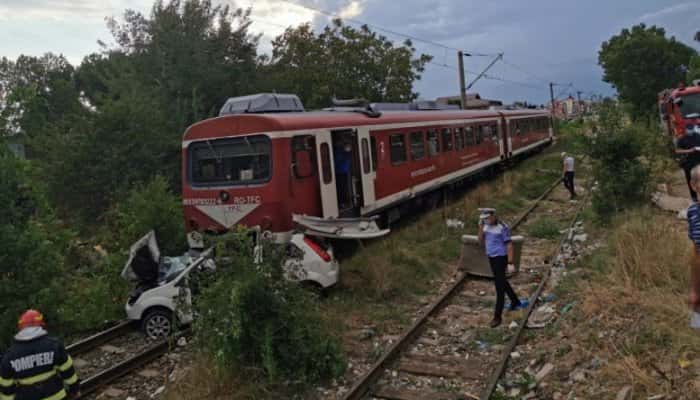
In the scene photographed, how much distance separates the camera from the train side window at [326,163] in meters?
9.94

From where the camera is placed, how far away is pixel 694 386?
172 inches

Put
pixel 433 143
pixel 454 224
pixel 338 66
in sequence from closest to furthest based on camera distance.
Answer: pixel 454 224 → pixel 433 143 → pixel 338 66

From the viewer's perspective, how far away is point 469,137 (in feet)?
61.8

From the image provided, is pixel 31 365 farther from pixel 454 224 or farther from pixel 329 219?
pixel 454 224

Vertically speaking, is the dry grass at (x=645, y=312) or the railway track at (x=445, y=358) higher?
the dry grass at (x=645, y=312)

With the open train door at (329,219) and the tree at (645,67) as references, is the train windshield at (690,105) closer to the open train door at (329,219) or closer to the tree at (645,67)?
the open train door at (329,219)

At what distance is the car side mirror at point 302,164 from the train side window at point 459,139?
8792 mm

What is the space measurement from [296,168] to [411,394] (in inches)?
183

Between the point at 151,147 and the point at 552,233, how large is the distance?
14.6 meters

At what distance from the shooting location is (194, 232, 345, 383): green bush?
5.82 m

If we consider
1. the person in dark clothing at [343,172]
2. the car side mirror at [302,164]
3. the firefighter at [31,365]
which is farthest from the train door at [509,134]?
the firefighter at [31,365]

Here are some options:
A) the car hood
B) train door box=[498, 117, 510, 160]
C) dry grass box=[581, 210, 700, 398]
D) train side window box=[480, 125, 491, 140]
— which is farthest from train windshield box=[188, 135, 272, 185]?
train door box=[498, 117, 510, 160]

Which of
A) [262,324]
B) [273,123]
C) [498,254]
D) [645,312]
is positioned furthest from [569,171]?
[262,324]

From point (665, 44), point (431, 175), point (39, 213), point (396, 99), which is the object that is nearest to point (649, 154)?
point (431, 175)
